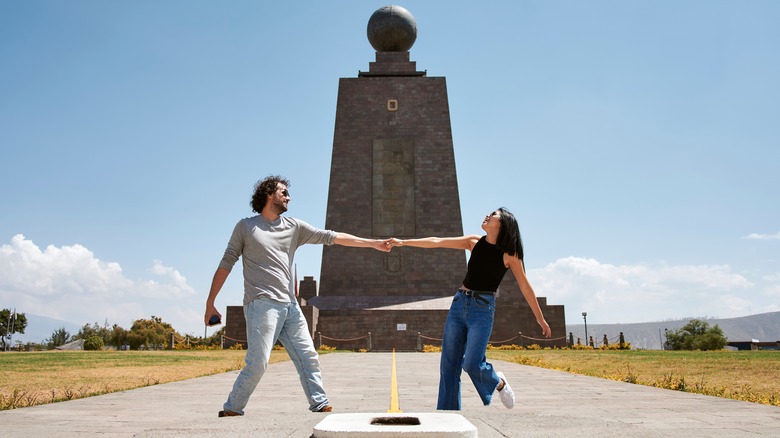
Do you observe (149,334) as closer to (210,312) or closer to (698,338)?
(698,338)

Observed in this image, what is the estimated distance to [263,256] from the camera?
198 inches

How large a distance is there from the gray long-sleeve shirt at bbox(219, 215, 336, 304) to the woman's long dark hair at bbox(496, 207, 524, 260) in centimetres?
176

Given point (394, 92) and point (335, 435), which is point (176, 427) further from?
point (394, 92)

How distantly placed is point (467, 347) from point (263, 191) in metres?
2.15

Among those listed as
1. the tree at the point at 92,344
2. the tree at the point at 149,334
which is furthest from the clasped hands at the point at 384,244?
the tree at the point at 149,334

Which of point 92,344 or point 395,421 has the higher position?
point 395,421

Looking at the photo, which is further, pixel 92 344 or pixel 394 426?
pixel 92 344

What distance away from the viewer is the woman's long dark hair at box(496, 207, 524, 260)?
16.6 ft

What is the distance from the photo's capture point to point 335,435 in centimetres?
302

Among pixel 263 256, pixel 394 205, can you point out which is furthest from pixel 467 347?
pixel 394 205

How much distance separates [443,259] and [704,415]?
1087 inches

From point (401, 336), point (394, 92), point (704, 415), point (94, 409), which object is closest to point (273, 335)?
point (94, 409)

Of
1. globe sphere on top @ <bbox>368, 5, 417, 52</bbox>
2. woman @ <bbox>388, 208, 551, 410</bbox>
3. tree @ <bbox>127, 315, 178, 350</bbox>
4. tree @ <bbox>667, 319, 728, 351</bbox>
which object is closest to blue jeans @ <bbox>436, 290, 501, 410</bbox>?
woman @ <bbox>388, 208, 551, 410</bbox>

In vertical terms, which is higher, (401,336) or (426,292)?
(426,292)
